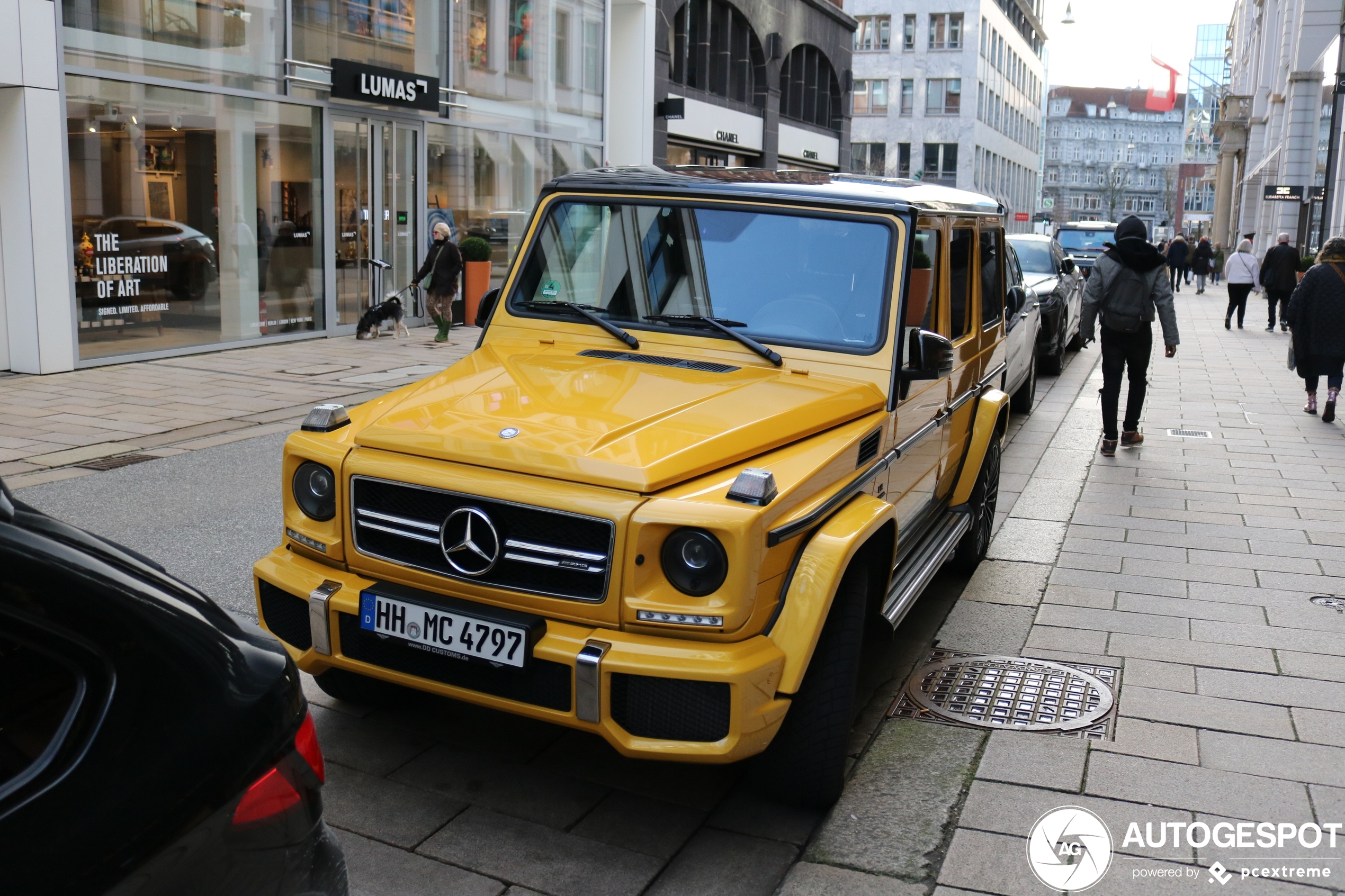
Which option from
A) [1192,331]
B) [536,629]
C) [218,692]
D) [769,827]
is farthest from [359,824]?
[1192,331]

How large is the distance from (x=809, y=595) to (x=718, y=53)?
28967 millimetres

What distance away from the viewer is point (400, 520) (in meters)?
3.49

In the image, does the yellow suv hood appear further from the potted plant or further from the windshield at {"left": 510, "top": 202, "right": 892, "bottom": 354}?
the potted plant

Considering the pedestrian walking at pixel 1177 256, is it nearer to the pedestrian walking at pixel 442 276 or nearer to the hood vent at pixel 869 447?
the pedestrian walking at pixel 442 276

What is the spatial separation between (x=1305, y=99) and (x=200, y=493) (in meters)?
41.1

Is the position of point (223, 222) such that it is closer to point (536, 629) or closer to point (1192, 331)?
point (536, 629)

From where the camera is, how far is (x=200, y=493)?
24.7ft

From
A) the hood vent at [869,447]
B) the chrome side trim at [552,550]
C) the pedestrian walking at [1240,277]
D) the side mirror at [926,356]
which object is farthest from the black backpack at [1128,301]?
the pedestrian walking at [1240,277]

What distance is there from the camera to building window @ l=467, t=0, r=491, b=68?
18.9 metres

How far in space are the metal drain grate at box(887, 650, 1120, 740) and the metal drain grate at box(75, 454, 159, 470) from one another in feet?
19.0

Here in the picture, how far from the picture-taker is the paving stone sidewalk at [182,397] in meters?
8.80

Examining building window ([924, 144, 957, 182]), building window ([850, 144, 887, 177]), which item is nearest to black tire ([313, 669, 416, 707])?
building window ([924, 144, 957, 182])

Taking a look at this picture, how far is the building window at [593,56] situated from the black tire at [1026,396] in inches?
504

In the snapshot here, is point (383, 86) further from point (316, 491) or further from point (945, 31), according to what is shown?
point (945, 31)
